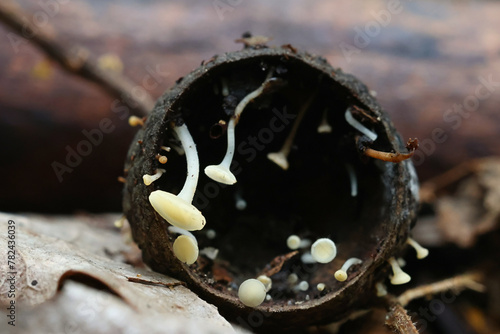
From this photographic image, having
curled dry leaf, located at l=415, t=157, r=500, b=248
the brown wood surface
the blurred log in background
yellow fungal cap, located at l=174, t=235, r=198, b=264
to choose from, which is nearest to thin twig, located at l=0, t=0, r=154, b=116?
A: the blurred log in background

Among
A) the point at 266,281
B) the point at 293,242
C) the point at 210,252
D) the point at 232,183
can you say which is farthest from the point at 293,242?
the point at 232,183

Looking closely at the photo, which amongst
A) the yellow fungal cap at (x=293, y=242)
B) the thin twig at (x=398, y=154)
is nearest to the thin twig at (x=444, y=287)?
the yellow fungal cap at (x=293, y=242)

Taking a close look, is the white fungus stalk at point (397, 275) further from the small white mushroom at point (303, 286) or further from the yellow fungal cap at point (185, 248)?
the yellow fungal cap at point (185, 248)

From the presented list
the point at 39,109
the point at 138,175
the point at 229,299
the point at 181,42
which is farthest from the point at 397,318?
the point at 39,109

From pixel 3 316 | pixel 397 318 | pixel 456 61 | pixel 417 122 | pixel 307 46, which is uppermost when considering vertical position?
pixel 456 61

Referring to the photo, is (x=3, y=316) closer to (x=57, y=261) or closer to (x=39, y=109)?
(x=57, y=261)

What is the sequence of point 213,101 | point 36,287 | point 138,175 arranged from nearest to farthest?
point 36,287 < point 138,175 < point 213,101

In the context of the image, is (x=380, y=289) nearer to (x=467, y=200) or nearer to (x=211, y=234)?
(x=211, y=234)
